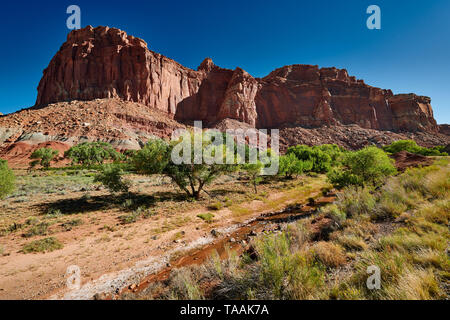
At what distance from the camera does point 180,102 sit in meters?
88.1

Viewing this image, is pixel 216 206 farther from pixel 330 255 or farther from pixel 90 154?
pixel 90 154

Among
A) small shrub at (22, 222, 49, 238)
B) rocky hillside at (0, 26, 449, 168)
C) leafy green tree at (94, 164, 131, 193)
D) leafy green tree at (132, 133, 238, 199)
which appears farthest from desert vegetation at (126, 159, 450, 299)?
rocky hillside at (0, 26, 449, 168)

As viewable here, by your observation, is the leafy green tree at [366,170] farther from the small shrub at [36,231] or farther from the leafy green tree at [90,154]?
the leafy green tree at [90,154]

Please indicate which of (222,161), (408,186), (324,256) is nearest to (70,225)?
A: (222,161)

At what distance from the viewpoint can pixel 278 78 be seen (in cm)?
9450

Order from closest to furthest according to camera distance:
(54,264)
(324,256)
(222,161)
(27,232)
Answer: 1. (324,256)
2. (54,264)
3. (27,232)
4. (222,161)

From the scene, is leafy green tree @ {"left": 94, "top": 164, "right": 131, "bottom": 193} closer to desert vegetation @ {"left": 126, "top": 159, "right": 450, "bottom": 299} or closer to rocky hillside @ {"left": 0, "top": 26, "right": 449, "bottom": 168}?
desert vegetation @ {"left": 126, "top": 159, "right": 450, "bottom": 299}

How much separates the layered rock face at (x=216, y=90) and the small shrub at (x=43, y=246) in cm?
7611

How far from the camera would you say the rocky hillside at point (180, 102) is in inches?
2266

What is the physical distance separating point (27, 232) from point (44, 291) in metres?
5.80

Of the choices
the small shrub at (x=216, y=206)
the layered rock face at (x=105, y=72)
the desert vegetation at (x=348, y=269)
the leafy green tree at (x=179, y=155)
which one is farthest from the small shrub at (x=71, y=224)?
the layered rock face at (x=105, y=72)

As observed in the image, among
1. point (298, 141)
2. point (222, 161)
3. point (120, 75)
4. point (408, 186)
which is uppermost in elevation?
point (120, 75)

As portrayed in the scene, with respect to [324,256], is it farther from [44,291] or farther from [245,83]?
[245,83]
